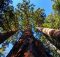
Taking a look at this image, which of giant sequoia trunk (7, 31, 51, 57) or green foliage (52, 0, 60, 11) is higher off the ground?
green foliage (52, 0, 60, 11)

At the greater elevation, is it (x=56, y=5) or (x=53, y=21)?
(x=56, y=5)

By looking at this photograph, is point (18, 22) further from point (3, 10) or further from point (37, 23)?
point (3, 10)

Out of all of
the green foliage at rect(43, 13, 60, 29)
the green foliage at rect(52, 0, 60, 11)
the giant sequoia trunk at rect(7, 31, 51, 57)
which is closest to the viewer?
the giant sequoia trunk at rect(7, 31, 51, 57)

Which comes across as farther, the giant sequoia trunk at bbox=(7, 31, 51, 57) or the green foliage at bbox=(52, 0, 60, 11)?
the green foliage at bbox=(52, 0, 60, 11)

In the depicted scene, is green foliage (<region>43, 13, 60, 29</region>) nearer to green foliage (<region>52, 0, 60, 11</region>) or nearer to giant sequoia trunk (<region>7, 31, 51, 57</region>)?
green foliage (<region>52, 0, 60, 11</region>)

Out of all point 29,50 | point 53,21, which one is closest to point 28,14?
point 53,21

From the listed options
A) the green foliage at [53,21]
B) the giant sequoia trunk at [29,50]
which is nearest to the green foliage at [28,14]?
the green foliage at [53,21]

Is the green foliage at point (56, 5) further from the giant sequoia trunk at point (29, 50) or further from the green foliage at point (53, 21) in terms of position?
the giant sequoia trunk at point (29, 50)

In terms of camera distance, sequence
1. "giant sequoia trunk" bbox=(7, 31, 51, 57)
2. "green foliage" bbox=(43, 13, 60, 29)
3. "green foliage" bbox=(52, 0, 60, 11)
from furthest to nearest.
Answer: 1. "green foliage" bbox=(43, 13, 60, 29)
2. "green foliage" bbox=(52, 0, 60, 11)
3. "giant sequoia trunk" bbox=(7, 31, 51, 57)

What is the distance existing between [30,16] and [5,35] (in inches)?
450

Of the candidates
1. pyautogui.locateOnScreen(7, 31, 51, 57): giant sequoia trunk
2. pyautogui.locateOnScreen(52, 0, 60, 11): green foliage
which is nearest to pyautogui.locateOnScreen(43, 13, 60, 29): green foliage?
pyautogui.locateOnScreen(52, 0, 60, 11): green foliage

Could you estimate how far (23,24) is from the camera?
93.4 feet

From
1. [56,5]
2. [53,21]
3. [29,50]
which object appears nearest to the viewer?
[29,50]

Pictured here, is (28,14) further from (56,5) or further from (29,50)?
(29,50)
